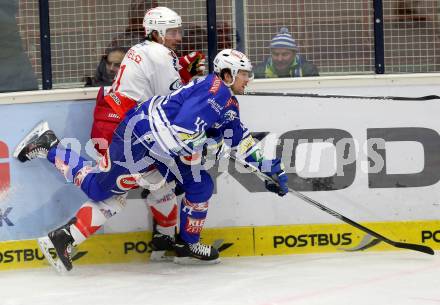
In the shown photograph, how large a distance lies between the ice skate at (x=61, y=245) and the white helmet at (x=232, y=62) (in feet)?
3.68

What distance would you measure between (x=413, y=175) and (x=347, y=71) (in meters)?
0.68

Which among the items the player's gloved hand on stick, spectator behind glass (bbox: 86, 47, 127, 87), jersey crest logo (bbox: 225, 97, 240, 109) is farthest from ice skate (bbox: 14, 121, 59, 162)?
the player's gloved hand on stick

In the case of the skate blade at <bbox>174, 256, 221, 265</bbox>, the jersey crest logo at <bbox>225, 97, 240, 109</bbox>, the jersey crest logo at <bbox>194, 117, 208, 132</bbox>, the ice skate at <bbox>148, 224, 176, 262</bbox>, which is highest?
the jersey crest logo at <bbox>225, 97, 240, 109</bbox>

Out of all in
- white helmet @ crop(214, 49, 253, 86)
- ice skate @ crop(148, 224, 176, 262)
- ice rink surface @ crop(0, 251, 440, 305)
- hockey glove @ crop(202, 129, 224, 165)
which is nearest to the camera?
ice rink surface @ crop(0, 251, 440, 305)

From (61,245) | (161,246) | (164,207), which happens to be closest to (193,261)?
(161,246)

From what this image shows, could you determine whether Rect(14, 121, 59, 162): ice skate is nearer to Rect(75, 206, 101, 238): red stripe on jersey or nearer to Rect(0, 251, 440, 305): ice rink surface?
Rect(75, 206, 101, 238): red stripe on jersey

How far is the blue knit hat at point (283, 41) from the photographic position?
19.6 feet

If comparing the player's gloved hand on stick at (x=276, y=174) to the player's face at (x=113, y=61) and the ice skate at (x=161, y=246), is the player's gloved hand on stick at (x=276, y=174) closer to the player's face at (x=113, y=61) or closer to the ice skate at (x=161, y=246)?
the ice skate at (x=161, y=246)

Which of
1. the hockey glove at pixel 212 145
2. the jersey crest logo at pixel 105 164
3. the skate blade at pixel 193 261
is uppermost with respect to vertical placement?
the hockey glove at pixel 212 145

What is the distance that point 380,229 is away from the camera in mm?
6004

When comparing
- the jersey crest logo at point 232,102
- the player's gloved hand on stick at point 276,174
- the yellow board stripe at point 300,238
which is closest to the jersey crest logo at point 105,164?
the yellow board stripe at point 300,238

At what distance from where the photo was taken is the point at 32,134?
5766mm

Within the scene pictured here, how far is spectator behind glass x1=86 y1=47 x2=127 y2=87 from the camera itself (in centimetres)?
592

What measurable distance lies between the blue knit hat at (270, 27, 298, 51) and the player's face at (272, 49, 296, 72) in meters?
0.02
